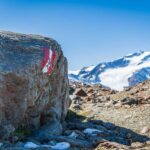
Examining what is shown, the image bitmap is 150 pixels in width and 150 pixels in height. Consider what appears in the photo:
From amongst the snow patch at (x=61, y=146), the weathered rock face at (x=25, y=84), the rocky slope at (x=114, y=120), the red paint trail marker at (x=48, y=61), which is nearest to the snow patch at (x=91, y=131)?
the rocky slope at (x=114, y=120)

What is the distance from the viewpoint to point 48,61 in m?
27.4

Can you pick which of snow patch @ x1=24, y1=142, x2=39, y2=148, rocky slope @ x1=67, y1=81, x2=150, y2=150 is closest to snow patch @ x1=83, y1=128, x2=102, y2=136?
rocky slope @ x1=67, y1=81, x2=150, y2=150

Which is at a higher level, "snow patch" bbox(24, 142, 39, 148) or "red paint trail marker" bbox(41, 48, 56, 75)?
"red paint trail marker" bbox(41, 48, 56, 75)

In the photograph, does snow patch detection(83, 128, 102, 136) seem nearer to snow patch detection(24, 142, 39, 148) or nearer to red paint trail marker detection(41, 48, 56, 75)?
red paint trail marker detection(41, 48, 56, 75)

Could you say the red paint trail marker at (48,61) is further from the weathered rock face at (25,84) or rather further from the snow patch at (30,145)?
the snow patch at (30,145)

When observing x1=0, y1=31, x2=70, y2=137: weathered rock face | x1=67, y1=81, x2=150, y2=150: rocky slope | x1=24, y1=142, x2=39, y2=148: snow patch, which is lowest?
x1=67, y1=81, x2=150, y2=150: rocky slope

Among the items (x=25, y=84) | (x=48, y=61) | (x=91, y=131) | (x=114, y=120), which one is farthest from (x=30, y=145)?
(x=114, y=120)

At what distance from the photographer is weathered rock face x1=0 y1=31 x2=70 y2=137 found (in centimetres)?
2416

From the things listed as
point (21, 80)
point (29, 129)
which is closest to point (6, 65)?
point (21, 80)

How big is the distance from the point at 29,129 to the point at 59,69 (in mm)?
5243

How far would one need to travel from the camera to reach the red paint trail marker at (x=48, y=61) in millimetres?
26859

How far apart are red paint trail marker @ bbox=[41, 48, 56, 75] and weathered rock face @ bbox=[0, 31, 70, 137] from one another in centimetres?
30

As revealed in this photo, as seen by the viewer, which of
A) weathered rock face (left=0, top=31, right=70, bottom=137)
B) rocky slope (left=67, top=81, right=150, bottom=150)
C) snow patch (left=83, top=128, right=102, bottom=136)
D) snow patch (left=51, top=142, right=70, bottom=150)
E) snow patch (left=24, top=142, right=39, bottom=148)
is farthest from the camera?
snow patch (left=83, top=128, right=102, bottom=136)

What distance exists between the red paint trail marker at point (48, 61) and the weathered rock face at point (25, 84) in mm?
297
